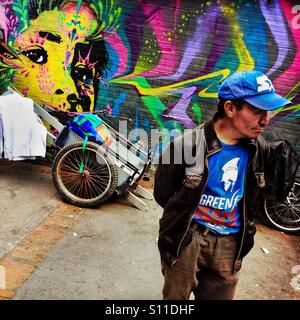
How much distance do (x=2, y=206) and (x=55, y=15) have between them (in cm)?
296

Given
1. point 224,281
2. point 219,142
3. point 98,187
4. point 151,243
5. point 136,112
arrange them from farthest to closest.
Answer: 1. point 136,112
2. point 98,187
3. point 151,243
4. point 224,281
5. point 219,142

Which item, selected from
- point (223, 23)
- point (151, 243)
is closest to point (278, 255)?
point (151, 243)

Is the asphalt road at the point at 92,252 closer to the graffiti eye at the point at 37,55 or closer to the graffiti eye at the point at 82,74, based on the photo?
the graffiti eye at the point at 82,74

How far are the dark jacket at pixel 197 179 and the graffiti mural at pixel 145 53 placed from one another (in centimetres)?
346

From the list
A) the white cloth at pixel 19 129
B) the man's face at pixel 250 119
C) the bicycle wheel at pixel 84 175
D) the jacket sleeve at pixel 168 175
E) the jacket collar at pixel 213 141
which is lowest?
the bicycle wheel at pixel 84 175

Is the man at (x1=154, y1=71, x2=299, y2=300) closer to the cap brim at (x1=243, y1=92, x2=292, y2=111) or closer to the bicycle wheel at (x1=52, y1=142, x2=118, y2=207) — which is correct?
the cap brim at (x1=243, y1=92, x2=292, y2=111)

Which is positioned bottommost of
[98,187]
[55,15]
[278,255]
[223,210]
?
[278,255]

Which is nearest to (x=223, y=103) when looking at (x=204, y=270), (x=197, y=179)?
(x=197, y=179)

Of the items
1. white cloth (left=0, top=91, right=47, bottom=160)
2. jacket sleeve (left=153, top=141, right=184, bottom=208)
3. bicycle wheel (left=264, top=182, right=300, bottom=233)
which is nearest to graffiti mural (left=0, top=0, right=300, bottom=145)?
white cloth (left=0, top=91, right=47, bottom=160)

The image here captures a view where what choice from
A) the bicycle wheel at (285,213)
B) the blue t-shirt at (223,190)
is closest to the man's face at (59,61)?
the bicycle wheel at (285,213)

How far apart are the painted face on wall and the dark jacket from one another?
3.87 m

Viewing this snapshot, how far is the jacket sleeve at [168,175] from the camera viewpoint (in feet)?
8.03

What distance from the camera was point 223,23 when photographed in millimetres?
5582

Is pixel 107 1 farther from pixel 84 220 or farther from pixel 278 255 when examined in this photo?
pixel 278 255
